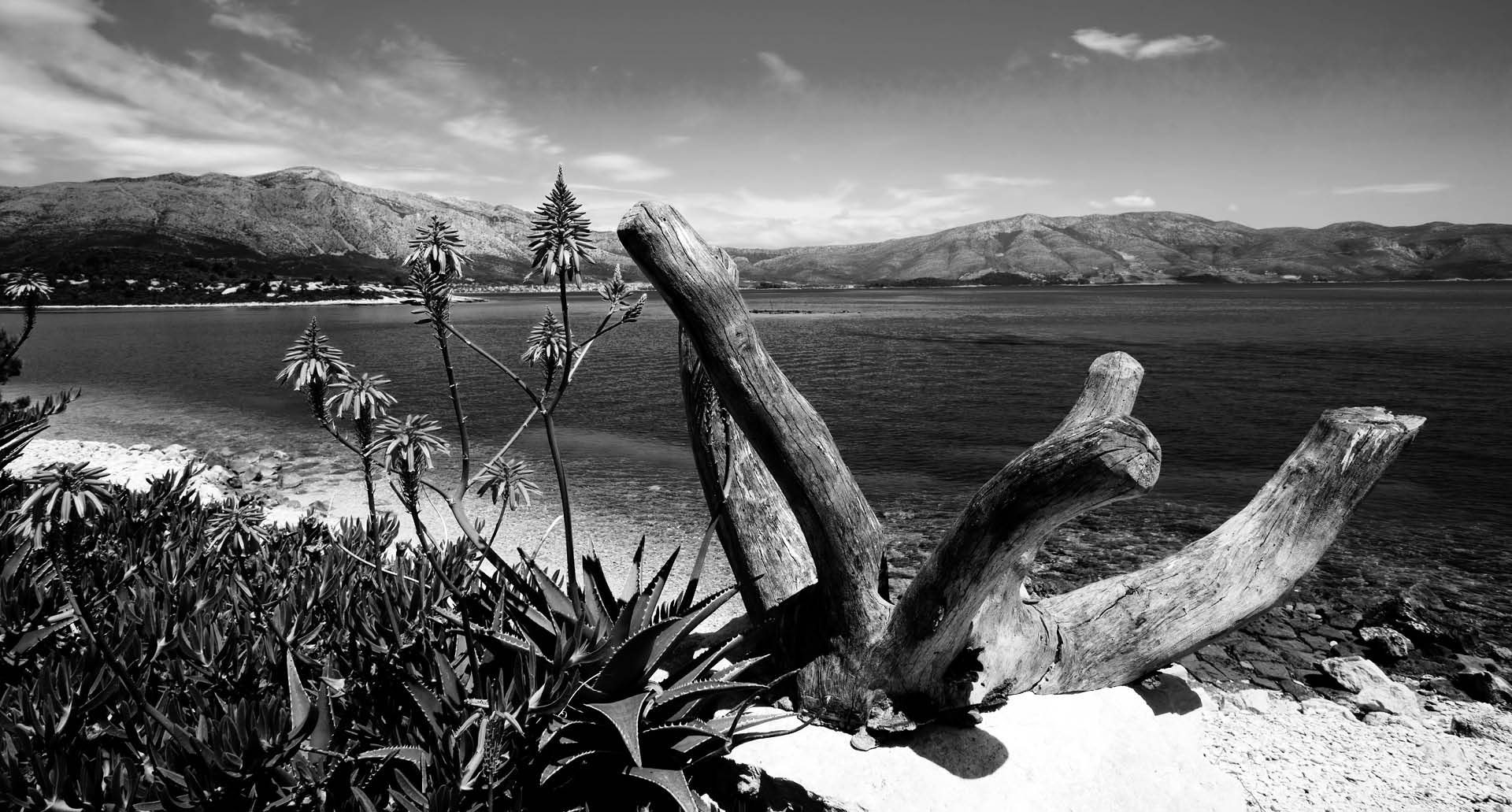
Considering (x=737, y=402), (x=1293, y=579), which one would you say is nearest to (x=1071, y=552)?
(x=1293, y=579)

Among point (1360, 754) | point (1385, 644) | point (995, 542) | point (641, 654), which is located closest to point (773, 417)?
point (995, 542)

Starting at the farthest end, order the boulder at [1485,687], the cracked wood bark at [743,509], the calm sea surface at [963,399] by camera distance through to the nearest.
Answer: the calm sea surface at [963,399]
the boulder at [1485,687]
the cracked wood bark at [743,509]

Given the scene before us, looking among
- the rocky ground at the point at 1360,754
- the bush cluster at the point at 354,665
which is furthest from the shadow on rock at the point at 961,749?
the rocky ground at the point at 1360,754

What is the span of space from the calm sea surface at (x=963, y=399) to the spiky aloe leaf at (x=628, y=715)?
2420mm

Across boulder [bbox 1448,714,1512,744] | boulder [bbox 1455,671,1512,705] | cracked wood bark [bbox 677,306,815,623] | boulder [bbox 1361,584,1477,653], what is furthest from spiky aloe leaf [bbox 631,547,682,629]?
boulder [bbox 1361,584,1477,653]

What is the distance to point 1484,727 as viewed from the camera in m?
6.20

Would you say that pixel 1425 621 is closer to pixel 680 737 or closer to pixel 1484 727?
pixel 1484 727

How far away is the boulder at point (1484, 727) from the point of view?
6.02m

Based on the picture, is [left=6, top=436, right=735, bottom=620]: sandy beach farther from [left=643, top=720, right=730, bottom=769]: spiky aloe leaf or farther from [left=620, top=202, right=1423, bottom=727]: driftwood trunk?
[left=643, top=720, right=730, bottom=769]: spiky aloe leaf

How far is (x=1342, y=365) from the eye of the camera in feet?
122

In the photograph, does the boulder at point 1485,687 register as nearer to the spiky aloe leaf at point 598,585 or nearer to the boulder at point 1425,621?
the boulder at point 1425,621

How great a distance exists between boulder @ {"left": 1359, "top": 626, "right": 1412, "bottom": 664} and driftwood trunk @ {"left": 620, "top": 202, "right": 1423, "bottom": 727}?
278cm

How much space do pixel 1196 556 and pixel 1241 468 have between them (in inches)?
518

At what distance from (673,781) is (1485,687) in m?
7.83
